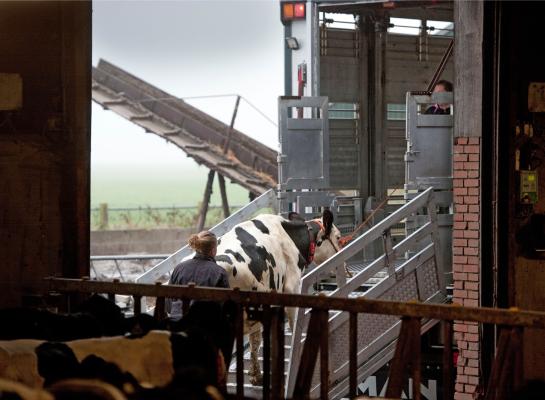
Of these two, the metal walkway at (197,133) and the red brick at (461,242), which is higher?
the metal walkway at (197,133)

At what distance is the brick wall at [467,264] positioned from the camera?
9.39 metres

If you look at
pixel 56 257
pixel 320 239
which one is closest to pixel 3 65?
pixel 56 257

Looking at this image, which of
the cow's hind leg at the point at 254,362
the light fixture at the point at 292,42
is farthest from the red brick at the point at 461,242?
the light fixture at the point at 292,42

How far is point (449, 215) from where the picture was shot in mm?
11461

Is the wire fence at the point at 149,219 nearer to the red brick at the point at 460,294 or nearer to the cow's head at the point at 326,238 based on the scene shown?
the cow's head at the point at 326,238

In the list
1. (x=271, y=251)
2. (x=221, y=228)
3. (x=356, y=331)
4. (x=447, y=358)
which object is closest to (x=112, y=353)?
(x=356, y=331)

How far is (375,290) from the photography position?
34.3 feet

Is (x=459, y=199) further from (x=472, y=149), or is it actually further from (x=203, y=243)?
(x=203, y=243)

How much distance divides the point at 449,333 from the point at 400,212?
4165 mm

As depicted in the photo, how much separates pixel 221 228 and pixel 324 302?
22.8 feet

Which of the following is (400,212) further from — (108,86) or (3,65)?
(108,86)

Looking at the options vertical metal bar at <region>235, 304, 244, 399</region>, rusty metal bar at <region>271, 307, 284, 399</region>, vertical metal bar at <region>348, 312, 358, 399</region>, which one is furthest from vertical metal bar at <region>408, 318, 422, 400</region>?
vertical metal bar at <region>235, 304, 244, 399</region>

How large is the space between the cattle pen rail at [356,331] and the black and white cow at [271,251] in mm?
4062

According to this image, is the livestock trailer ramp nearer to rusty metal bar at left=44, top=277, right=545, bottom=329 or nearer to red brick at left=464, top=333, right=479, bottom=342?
red brick at left=464, top=333, right=479, bottom=342
